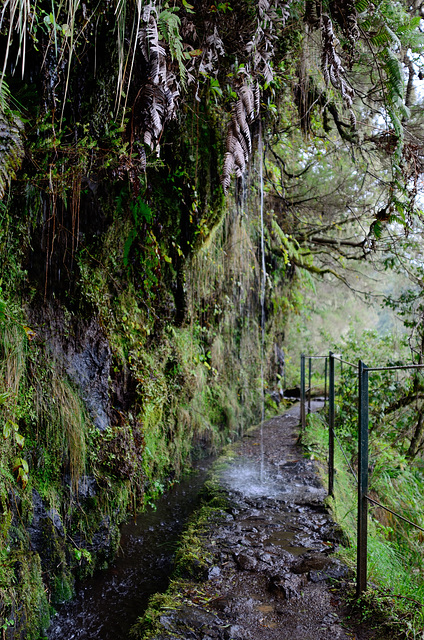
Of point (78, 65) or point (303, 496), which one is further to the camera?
point (303, 496)

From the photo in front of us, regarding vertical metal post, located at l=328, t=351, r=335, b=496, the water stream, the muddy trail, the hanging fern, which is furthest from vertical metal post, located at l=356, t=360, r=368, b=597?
the hanging fern

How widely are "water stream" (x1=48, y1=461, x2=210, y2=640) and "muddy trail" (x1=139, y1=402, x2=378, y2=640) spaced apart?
1.76 feet

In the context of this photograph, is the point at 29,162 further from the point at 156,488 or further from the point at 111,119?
the point at 156,488

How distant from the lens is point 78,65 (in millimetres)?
3424

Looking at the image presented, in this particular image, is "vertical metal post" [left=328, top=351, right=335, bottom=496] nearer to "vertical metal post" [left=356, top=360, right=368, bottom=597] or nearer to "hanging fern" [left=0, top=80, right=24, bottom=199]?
"vertical metal post" [left=356, top=360, right=368, bottom=597]

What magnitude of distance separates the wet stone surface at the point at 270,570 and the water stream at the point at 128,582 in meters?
0.55

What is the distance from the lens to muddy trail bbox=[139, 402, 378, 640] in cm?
229

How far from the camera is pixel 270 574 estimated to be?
2818mm

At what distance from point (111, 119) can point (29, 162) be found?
2.63ft

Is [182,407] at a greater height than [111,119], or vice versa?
[111,119]

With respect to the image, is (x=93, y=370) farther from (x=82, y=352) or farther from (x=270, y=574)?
(x=270, y=574)

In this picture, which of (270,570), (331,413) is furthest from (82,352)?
(331,413)

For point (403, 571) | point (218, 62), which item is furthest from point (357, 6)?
point (403, 571)

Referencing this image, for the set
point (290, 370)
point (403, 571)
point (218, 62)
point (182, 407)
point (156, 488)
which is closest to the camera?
point (403, 571)
